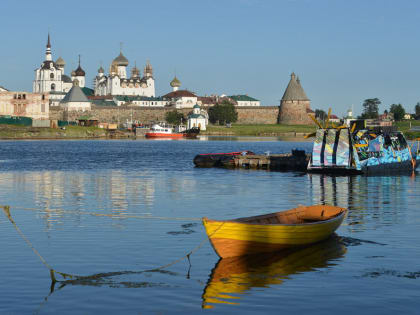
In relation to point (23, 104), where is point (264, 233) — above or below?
below

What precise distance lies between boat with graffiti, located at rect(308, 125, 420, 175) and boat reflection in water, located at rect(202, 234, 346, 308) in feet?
114

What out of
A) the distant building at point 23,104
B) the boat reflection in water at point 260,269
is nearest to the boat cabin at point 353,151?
the boat reflection in water at point 260,269

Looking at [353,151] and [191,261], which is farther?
[353,151]

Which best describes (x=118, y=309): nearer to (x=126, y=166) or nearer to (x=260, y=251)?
(x=260, y=251)

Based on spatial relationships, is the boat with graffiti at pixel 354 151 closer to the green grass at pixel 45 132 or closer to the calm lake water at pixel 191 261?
the calm lake water at pixel 191 261

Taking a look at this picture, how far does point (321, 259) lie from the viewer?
2228cm

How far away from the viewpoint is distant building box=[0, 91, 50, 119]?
18275cm

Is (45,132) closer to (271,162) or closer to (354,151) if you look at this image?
(271,162)

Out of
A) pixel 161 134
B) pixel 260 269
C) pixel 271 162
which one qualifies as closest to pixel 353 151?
pixel 271 162

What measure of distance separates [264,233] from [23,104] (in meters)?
170

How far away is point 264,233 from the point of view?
21.5 m

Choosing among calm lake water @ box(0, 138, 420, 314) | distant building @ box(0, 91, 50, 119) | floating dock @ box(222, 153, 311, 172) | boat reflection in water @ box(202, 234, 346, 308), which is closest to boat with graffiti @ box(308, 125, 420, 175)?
floating dock @ box(222, 153, 311, 172)

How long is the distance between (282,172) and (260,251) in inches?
1714

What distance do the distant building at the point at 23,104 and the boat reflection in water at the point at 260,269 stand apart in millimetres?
167473
